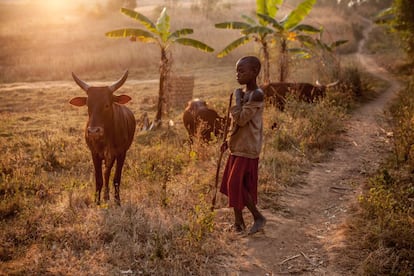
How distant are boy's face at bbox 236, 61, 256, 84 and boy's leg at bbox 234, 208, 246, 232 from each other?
152cm

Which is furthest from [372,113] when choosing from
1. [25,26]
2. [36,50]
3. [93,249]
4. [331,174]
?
[25,26]

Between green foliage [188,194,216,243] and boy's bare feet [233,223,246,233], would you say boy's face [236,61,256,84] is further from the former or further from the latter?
boy's bare feet [233,223,246,233]

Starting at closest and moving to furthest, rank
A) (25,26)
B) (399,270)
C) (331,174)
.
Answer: (399,270)
(331,174)
(25,26)

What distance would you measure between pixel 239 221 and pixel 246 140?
3.26 feet

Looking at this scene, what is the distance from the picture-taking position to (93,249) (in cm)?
395

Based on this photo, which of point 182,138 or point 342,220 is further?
point 182,138

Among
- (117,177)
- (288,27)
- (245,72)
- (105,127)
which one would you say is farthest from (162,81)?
(245,72)

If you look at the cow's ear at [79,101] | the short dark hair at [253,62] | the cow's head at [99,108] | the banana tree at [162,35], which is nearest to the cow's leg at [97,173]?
the cow's head at [99,108]

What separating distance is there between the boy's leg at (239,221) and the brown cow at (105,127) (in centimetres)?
156

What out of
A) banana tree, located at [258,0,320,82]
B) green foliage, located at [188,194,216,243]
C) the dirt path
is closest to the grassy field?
green foliage, located at [188,194,216,243]

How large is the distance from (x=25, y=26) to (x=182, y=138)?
84.8 feet

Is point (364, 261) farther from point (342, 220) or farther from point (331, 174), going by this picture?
point (331, 174)

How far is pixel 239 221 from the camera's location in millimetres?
4594

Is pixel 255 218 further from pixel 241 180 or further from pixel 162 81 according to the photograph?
pixel 162 81
